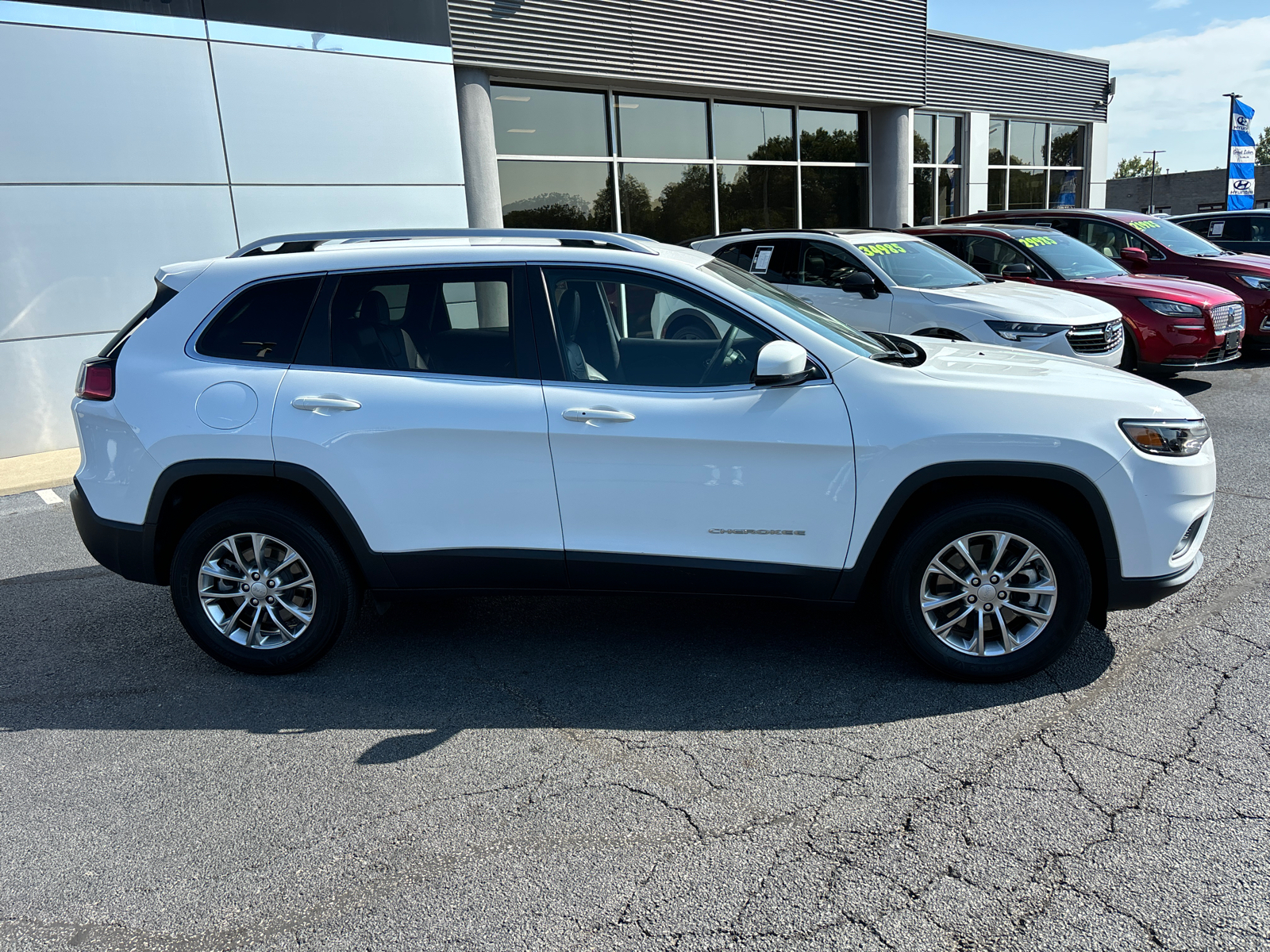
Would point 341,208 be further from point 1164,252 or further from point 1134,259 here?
point 1164,252

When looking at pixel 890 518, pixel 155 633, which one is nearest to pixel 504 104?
pixel 155 633

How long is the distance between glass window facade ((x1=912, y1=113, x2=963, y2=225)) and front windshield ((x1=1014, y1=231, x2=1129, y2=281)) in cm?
964

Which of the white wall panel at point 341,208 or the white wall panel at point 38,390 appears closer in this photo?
the white wall panel at point 38,390

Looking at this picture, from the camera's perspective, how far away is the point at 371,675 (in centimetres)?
430

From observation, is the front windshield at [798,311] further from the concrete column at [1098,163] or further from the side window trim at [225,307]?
the concrete column at [1098,163]

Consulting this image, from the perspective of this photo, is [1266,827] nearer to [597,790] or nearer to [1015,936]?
[1015,936]

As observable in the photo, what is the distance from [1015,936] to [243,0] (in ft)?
37.4

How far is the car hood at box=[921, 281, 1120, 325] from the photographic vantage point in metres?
8.53

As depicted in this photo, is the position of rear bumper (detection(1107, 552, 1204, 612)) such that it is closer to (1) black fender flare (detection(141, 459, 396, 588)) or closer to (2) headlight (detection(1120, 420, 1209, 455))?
(2) headlight (detection(1120, 420, 1209, 455))

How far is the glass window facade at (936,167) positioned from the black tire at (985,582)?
720 inches

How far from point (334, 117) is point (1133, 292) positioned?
29.1 ft

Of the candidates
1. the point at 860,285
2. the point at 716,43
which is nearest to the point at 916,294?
the point at 860,285

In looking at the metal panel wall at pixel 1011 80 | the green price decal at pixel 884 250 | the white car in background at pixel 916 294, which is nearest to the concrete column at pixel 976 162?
the metal panel wall at pixel 1011 80

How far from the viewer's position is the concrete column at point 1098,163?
84.9ft
